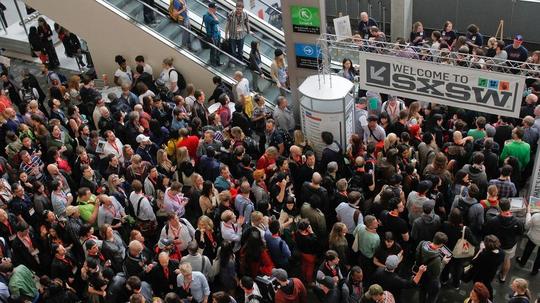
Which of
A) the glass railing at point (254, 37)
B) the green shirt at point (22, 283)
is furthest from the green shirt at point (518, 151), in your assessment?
the green shirt at point (22, 283)

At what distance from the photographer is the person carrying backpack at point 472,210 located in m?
8.08

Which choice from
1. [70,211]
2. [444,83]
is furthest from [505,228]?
[70,211]

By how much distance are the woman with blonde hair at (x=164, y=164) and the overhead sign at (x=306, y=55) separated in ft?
10.5

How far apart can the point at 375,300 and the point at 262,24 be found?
828 centimetres

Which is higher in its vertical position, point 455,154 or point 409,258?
point 455,154

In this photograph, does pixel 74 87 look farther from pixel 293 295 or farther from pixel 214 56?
pixel 293 295

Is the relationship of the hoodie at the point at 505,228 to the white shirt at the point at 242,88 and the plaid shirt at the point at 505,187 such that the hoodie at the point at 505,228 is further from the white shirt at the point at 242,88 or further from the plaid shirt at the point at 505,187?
the white shirt at the point at 242,88

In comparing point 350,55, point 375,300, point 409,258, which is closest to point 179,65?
point 350,55

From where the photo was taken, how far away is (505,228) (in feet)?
26.2

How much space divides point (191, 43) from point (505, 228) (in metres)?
7.42

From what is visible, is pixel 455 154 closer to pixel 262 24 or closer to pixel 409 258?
pixel 409 258

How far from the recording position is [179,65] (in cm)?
1314

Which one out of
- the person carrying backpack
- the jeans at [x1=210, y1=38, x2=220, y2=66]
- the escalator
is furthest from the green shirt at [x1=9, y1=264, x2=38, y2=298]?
the jeans at [x1=210, y1=38, x2=220, y2=66]

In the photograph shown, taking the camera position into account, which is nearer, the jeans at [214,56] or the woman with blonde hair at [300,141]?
the woman with blonde hair at [300,141]
